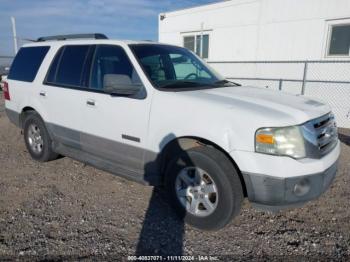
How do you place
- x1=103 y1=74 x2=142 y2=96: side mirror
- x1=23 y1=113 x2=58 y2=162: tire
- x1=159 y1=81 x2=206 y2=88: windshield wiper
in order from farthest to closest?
x1=23 y1=113 x2=58 y2=162: tire → x1=159 y1=81 x2=206 y2=88: windshield wiper → x1=103 y1=74 x2=142 y2=96: side mirror

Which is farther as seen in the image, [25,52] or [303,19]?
[303,19]

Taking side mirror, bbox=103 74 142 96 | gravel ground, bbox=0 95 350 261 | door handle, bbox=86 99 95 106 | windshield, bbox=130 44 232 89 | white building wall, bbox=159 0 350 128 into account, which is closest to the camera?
gravel ground, bbox=0 95 350 261

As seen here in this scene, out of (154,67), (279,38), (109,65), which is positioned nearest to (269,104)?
(154,67)

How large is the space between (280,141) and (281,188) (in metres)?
0.43

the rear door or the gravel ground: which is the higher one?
the rear door

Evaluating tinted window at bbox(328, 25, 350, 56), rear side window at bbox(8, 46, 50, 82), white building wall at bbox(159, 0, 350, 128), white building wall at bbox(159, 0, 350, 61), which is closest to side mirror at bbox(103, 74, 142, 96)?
rear side window at bbox(8, 46, 50, 82)

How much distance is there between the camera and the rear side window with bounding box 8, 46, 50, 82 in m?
4.70

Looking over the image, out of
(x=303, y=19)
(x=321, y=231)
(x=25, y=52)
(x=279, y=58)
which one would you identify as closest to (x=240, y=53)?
(x=279, y=58)

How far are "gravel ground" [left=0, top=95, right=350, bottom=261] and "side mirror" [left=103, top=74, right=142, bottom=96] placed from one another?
1.44 m

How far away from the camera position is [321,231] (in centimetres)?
308

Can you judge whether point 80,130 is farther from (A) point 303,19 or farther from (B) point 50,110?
(A) point 303,19

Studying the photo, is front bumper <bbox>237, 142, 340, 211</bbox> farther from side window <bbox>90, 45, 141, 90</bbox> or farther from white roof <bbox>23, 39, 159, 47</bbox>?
white roof <bbox>23, 39, 159, 47</bbox>

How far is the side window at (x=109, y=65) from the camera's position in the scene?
354 cm

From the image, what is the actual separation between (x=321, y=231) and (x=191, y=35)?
10175 millimetres
